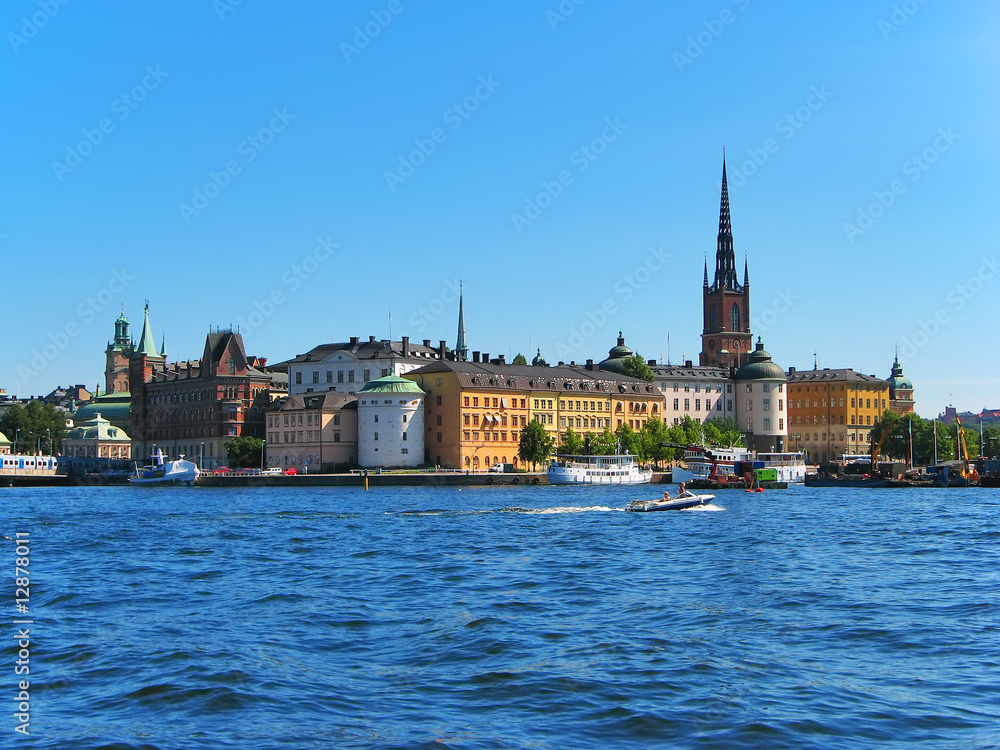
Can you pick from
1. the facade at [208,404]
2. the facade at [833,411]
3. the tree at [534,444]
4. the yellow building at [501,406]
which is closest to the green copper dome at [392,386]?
the yellow building at [501,406]

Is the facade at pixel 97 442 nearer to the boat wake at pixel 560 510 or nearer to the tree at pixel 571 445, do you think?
the tree at pixel 571 445

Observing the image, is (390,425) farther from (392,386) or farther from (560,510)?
(560,510)

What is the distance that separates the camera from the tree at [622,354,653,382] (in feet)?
500

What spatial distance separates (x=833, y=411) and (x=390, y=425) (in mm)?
72910

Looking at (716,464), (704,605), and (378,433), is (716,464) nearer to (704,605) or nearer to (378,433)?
(378,433)

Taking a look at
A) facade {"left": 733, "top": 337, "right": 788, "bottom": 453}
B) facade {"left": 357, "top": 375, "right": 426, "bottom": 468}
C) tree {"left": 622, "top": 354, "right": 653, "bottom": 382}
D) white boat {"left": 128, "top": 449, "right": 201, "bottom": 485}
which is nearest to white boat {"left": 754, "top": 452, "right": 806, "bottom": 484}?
tree {"left": 622, "top": 354, "right": 653, "bottom": 382}

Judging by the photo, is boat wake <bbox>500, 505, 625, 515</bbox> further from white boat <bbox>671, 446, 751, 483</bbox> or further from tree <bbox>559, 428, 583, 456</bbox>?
tree <bbox>559, 428, 583, 456</bbox>

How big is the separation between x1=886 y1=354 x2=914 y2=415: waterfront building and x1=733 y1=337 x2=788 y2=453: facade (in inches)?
1280

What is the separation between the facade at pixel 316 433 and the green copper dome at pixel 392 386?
14.4 feet

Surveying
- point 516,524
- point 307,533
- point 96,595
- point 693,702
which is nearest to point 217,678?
point 693,702

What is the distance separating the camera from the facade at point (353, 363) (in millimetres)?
135625

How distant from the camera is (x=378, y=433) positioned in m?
121

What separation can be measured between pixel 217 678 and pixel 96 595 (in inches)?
419

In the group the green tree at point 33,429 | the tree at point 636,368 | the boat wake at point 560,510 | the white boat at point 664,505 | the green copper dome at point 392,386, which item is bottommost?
the boat wake at point 560,510
